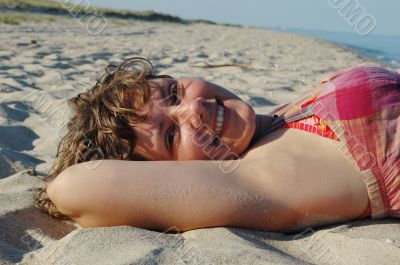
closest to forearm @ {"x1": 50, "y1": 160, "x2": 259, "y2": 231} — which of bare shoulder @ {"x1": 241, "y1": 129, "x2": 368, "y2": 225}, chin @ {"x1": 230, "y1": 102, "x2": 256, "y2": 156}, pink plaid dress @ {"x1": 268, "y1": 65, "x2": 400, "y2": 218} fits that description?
bare shoulder @ {"x1": 241, "y1": 129, "x2": 368, "y2": 225}

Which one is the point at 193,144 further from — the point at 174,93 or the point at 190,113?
the point at 174,93

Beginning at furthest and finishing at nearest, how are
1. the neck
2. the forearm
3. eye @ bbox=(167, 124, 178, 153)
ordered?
the neck < eye @ bbox=(167, 124, 178, 153) < the forearm

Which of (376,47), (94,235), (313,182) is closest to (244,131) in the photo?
(313,182)

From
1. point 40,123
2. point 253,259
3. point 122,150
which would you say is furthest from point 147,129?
point 40,123

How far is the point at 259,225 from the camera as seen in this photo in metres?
1.82

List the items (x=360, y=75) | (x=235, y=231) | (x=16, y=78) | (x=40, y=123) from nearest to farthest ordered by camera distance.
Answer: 1. (x=235, y=231)
2. (x=360, y=75)
3. (x=40, y=123)
4. (x=16, y=78)

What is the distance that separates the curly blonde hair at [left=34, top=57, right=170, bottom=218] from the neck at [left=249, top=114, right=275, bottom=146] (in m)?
0.52

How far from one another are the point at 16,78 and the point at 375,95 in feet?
11.8

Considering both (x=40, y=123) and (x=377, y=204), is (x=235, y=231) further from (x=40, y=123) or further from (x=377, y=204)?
(x=40, y=123)

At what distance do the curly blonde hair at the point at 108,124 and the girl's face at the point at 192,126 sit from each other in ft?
0.14

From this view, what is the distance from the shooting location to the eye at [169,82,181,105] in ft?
6.56

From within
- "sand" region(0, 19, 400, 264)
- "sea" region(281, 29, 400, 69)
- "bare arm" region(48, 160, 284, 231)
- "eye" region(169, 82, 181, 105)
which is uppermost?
"eye" region(169, 82, 181, 105)

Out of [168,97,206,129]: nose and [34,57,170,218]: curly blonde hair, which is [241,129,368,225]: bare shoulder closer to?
[168,97,206,129]: nose

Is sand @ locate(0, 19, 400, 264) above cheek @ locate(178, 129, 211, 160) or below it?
below
